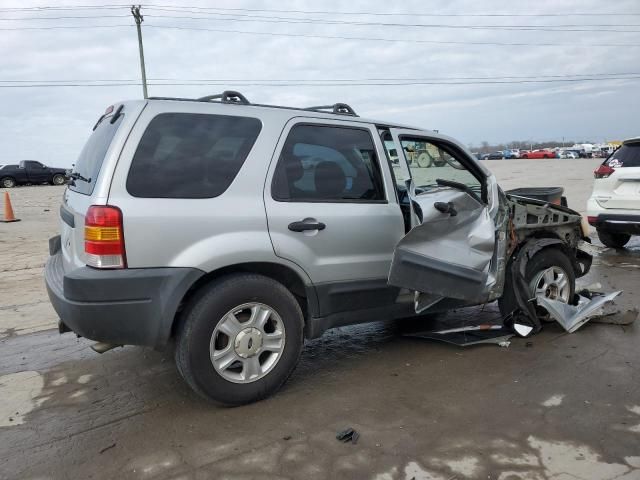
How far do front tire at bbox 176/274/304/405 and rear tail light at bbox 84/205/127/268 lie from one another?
0.54 meters

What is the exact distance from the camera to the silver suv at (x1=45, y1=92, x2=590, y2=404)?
10.3ft

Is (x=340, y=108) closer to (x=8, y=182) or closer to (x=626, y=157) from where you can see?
(x=626, y=157)

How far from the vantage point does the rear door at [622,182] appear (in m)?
7.84

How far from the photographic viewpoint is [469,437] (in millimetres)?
3111

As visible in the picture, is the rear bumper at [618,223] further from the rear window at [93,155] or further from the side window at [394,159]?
the rear window at [93,155]

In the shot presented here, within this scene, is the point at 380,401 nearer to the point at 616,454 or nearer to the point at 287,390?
the point at 287,390

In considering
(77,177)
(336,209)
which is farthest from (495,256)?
(77,177)

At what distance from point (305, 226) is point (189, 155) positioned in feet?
2.89

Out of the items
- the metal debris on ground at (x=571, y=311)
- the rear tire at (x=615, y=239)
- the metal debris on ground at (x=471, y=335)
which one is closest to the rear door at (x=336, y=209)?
the metal debris on ground at (x=471, y=335)

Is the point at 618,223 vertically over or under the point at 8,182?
under

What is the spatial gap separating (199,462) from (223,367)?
63 cm

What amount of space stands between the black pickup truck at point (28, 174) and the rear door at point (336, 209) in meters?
32.3

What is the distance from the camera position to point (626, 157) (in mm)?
8055

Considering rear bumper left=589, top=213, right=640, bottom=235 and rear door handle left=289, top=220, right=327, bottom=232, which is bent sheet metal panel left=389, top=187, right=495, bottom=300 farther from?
rear bumper left=589, top=213, right=640, bottom=235
